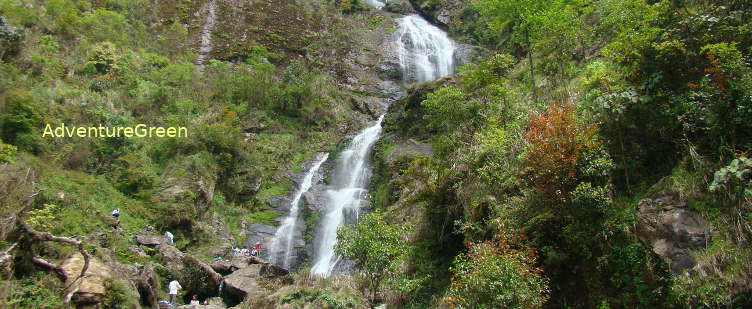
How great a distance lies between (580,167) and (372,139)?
21.9 meters

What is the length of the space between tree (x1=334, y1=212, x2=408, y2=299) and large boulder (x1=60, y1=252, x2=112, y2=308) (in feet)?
20.9

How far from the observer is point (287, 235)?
22906mm

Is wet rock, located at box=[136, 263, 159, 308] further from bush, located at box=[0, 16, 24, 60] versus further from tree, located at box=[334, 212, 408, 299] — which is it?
bush, located at box=[0, 16, 24, 60]

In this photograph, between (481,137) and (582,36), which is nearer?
(481,137)

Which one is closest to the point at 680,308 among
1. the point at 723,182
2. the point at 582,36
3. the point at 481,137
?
the point at 723,182

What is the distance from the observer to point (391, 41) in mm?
43969

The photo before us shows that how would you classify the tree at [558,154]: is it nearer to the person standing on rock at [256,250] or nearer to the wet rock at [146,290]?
the wet rock at [146,290]

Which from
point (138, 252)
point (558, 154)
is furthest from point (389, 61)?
point (558, 154)

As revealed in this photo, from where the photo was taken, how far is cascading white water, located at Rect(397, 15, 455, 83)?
3903cm

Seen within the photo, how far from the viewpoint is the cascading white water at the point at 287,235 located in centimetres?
2164

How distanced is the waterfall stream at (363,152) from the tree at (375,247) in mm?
1339

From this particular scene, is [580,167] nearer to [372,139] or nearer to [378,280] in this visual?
[378,280]

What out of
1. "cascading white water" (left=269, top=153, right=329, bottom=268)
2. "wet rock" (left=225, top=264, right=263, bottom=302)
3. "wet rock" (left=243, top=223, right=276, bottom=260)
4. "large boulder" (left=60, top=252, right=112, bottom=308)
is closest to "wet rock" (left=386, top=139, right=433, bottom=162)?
"cascading white water" (left=269, top=153, right=329, bottom=268)

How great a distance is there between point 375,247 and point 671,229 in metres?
7.33
